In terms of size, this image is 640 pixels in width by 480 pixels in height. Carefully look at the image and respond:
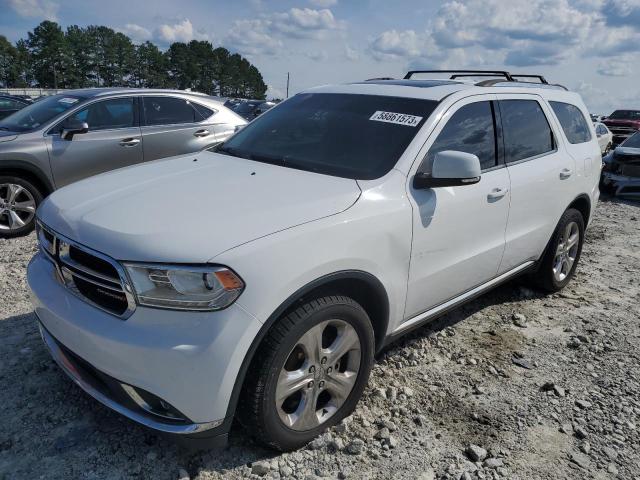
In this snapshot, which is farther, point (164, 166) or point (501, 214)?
point (501, 214)

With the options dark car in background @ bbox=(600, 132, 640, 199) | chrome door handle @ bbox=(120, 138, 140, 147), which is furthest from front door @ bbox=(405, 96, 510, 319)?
dark car in background @ bbox=(600, 132, 640, 199)

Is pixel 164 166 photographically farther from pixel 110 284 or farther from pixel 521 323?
pixel 521 323

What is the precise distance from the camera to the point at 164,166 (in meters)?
3.23

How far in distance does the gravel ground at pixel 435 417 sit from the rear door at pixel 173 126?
9.30ft

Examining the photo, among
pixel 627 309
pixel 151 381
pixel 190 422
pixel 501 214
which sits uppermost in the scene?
pixel 501 214

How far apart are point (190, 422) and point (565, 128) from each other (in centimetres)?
396

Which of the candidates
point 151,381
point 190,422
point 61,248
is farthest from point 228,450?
point 61,248

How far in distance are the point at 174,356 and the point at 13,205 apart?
4.71 meters

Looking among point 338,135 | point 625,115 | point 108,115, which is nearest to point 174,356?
point 338,135

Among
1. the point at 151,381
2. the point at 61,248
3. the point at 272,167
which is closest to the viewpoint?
the point at 151,381

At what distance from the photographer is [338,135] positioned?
3262 mm

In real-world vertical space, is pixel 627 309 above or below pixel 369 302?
below

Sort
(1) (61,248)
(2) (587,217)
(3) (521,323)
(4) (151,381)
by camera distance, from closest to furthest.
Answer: (4) (151,381)
(1) (61,248)
(3) (521,323)
(2) (587,217)

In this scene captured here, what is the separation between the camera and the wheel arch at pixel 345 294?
2.15 m
